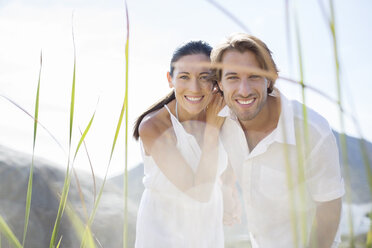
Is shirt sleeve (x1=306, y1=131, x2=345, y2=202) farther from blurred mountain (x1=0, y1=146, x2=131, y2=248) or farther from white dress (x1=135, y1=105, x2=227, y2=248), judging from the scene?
blurred mountain (x1=0, y1=146, x2=131, y2=248)

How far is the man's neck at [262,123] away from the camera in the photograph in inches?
87.2

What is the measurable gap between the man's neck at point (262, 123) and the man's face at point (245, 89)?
5 centimetres

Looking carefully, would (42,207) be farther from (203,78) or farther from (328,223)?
(328,223)

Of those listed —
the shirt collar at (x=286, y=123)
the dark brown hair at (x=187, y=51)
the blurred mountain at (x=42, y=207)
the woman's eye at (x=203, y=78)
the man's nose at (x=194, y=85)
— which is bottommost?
the blurred mountain at (x=42, y=207)

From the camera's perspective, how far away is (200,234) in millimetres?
2857

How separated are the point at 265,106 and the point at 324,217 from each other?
0.71 meters

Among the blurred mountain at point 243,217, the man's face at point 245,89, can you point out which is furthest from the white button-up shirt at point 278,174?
the blurred mountain at point 243,217

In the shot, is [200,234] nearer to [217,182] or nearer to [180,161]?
[217,182]

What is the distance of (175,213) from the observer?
286 cm

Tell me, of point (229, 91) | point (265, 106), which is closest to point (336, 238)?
point (265, 106)

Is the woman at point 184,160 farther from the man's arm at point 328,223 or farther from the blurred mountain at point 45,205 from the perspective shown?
the blurred mountain at point 45,205

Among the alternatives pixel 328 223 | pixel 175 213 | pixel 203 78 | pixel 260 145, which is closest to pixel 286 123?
pixel 260 145

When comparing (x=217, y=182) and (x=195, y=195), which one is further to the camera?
(x=217, y=182)

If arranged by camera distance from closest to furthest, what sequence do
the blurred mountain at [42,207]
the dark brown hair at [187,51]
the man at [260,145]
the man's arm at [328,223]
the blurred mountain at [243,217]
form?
the man's arm at [328,223], the man at [260,145], the dark brown hair at [187,51], the blurred mountain at [42,207], the blurred mountain at [243,217]
